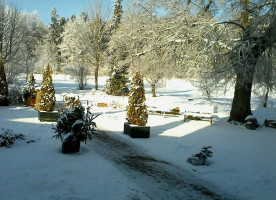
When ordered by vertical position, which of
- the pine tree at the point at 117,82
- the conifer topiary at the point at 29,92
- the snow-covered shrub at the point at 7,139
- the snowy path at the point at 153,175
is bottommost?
the snowy path at the point at 153,175

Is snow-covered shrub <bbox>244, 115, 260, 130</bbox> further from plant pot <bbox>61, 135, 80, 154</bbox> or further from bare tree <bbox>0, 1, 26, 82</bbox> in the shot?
bare tree <bbox>0, 1, 26, 82</bbox>

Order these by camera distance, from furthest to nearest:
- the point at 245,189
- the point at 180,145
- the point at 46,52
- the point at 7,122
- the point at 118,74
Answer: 1. the point at 46,52
2. the point at 118,74
3. the point at 7,122
4. the point at 180,145
5. the point at 245,189

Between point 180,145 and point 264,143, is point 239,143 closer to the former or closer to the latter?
point 264,143

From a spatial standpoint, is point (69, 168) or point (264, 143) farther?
point (264, 143)

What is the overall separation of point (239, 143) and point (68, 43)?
40561mm

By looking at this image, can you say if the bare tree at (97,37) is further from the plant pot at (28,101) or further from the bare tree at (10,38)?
the plant pot at (28,101)

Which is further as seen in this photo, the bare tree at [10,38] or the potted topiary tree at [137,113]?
the bare tree at [10,38]

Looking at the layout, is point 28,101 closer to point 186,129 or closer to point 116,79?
point 186,129

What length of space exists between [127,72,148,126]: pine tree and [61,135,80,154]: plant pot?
3.50 metres

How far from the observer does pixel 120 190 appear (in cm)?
535

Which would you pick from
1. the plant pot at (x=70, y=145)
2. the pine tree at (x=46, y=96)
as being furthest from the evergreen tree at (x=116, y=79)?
the plant pot at (x=70, y=145)

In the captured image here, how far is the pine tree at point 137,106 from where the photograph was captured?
10648 mm

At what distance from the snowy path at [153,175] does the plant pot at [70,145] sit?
0.87 meters

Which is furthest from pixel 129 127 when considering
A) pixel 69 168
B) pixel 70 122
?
pixel 69 168
